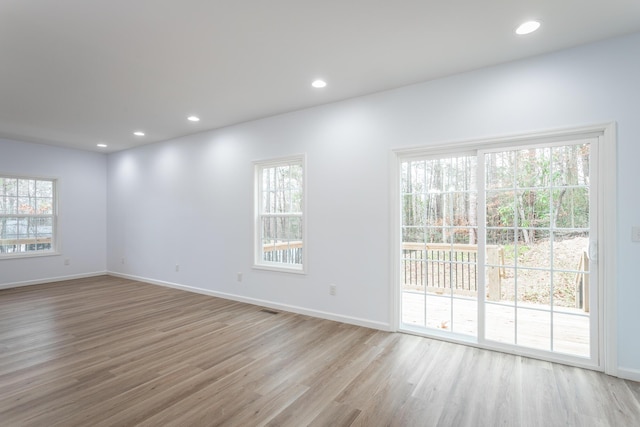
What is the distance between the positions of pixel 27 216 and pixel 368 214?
22.2 feet

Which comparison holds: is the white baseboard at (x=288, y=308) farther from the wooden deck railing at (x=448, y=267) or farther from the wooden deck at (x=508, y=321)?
the wooden deck railing at (x=448, y=267)

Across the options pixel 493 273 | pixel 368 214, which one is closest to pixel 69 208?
pixel 368 214

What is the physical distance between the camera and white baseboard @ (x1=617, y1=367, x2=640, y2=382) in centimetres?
245

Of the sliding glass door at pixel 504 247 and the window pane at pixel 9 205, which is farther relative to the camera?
the window pane at pixel 9 205

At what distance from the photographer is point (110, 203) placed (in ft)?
23.2

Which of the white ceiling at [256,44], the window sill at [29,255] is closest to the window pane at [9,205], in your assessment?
the window sill at [29,255]

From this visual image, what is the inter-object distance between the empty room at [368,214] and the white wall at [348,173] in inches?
0.9

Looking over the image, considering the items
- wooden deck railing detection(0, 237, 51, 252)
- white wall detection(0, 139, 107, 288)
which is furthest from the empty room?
wooden deck railing detection(0, 237, 51, 252)

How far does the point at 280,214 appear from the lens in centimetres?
459

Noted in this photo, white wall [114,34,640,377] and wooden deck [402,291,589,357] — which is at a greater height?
white wall [114,34,640,377]

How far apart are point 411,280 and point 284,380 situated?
5.90ft

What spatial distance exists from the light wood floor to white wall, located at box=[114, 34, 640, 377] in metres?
0.64

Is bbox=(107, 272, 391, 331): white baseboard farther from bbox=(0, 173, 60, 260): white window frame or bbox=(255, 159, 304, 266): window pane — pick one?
bbox=(0, 173, 60, 260): white window frame

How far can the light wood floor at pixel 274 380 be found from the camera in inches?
80.7
